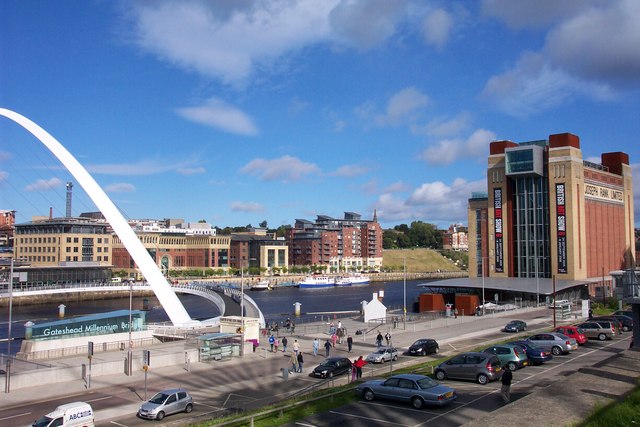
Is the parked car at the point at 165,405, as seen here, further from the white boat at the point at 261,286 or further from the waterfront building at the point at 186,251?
the waterfront building at the point at 186,251

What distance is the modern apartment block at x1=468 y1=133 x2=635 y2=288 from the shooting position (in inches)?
3337

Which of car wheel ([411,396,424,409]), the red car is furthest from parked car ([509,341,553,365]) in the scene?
car wheel ([411,396,424,409])

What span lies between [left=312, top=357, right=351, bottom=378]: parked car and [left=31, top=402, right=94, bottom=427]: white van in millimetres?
13094

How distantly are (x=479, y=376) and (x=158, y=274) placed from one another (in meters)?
37.0

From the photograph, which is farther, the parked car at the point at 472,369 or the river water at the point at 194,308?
the river water at the point at 194,308

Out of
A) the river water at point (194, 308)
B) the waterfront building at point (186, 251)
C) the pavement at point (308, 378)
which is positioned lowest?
the river water at point (194, 308)

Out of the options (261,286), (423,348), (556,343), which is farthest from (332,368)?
(261,286)

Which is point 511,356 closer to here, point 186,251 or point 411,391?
point 411,391

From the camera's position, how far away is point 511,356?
2944cm

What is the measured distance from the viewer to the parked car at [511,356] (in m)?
29.1

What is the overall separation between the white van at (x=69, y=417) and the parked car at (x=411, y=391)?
990 centimetres

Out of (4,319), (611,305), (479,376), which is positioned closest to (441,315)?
(611,305)

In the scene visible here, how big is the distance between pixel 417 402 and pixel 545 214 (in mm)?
73419

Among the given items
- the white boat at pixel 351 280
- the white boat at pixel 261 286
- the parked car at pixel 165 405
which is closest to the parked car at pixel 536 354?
the parked car at pixel 165 405
